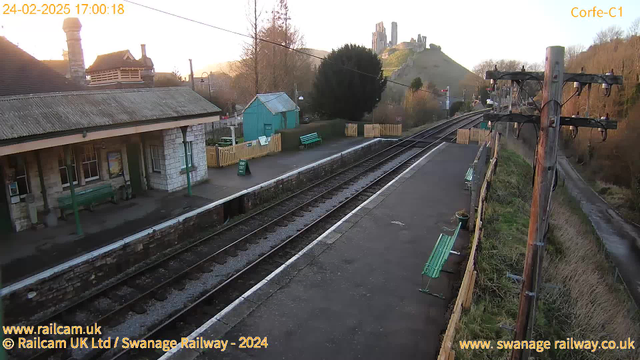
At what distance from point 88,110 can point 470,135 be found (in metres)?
24.9

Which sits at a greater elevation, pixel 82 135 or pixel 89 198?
pixel 82 135

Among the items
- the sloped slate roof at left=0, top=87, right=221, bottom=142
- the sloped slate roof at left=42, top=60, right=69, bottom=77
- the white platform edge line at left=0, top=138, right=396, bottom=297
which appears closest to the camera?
the white platform edge line at left=0, top=138, right=396, bottom=297

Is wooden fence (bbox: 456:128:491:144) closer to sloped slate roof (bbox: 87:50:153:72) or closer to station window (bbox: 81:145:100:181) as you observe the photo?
sloped slate roof (bbox: 87:50:153:72)

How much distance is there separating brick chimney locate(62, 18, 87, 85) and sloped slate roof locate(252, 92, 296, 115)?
10.7m

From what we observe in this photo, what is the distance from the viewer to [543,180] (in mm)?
4336

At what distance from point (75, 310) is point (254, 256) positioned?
13.3 feet

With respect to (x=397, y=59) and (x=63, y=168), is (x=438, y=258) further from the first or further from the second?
(x=397, y=59)

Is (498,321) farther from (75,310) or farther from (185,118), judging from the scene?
(185,118)

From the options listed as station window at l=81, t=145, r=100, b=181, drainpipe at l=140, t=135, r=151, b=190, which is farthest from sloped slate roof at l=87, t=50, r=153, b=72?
station window at l=81, t=145, r=100, b=181

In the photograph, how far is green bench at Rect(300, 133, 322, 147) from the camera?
25.2 m

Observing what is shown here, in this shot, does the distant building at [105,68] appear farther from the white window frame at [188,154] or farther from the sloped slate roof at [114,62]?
the white window frame at [188,154]

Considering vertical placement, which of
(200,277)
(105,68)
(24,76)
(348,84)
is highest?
(105,68)

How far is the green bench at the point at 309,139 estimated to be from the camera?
2519 cm

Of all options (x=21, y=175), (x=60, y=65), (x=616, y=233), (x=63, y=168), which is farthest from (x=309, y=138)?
(x=60, y=65)
